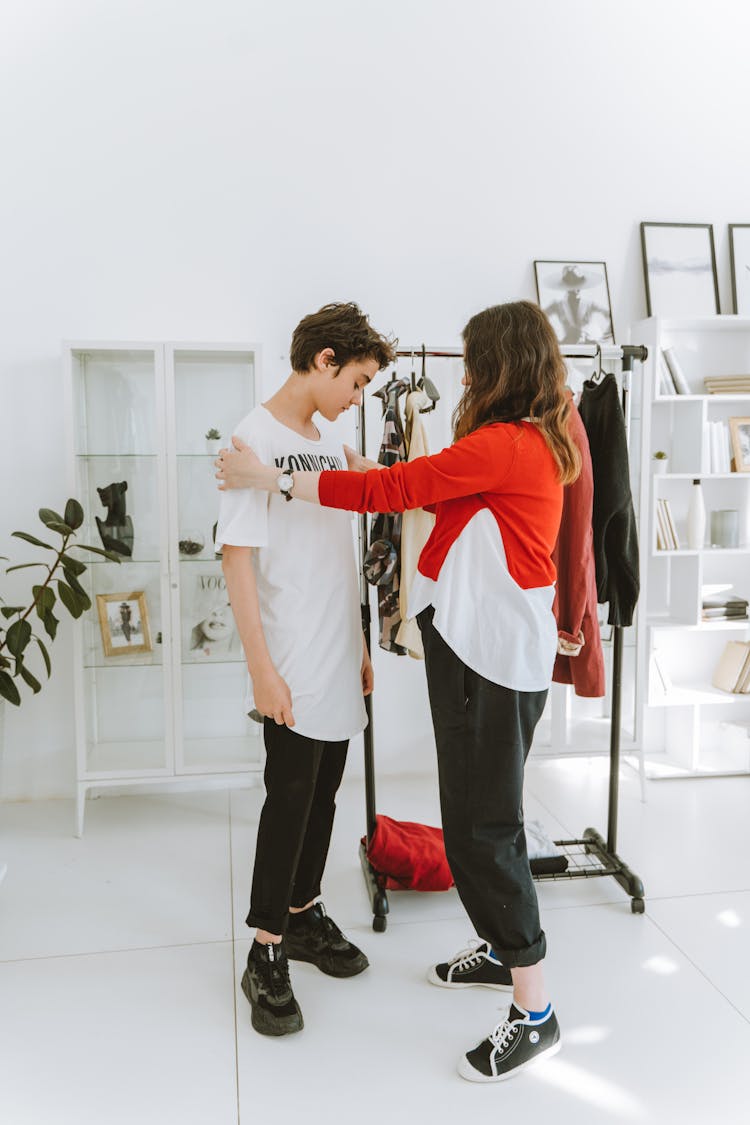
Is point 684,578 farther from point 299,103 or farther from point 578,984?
point 299,103

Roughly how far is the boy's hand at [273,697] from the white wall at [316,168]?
171 centimetres

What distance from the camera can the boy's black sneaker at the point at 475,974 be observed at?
209 cm

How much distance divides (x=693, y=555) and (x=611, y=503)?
122 centimetres

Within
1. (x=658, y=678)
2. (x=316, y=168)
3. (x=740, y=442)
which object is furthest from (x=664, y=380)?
(x=316, y=168)

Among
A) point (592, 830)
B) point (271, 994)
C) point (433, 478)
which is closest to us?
point (433, 478)

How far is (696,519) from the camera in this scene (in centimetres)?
341

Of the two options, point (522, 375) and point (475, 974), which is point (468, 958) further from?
point (522, 375)

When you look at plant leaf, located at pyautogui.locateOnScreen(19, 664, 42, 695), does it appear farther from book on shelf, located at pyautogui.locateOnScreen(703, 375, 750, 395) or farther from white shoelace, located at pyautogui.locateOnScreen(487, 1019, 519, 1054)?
book on shelf, located at pyautogui.locateOnScreen(703, 375, 750, 395)

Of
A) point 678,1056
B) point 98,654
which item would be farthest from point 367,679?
point 98,654

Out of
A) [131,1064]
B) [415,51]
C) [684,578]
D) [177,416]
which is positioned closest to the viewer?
[131,1064]

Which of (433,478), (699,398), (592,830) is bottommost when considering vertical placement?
(592,830)

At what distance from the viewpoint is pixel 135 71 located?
3.14m

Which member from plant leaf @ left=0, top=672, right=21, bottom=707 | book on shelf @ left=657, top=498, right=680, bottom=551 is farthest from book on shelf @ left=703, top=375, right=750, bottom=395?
plant leaf @ left=0, top=672, right=21, bottom=707

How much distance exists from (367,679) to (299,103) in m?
2.35
